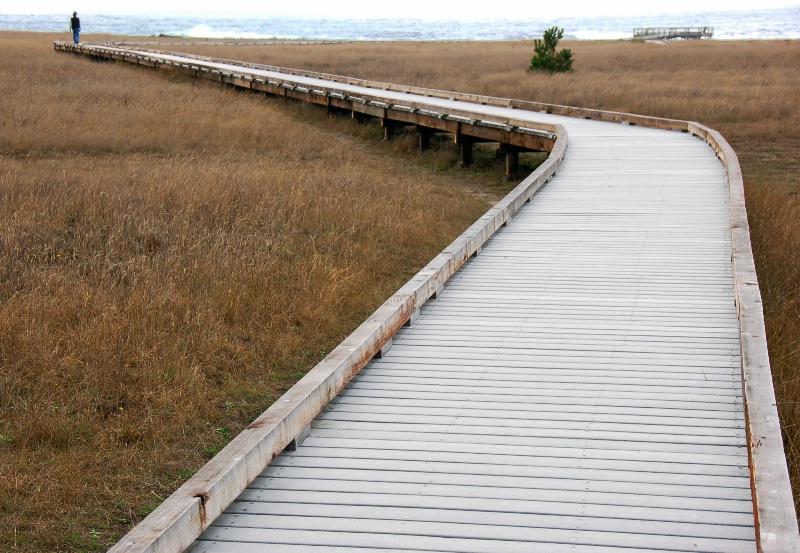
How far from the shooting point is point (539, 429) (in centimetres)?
438

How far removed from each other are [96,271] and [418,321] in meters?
2.92

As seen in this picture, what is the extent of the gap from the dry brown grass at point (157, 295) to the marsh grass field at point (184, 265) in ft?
0.06

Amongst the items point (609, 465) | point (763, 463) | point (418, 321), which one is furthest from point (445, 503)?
point (418, 321)

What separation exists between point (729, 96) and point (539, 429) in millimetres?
20325

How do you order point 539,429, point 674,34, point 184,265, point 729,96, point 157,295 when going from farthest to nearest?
point 674,34 < point 729,96 < point 184,265 < point 157,295 < point 539,429

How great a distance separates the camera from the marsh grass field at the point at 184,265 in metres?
4.61

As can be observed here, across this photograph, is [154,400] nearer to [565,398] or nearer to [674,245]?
[565,398]

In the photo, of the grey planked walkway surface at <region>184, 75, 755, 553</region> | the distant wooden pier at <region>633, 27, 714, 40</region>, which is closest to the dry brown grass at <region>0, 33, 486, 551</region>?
the grey planked walkway surface at <region>184, 75, 755, 553</region>

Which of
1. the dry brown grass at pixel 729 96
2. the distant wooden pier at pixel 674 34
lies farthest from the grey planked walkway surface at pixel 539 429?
the distant wooden pier at pixel 674 34

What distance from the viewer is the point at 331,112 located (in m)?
22.5

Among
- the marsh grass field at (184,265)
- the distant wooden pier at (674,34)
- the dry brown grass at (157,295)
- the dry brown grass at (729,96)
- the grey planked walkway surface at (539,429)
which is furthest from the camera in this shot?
the distant wooden pier at (674,34)

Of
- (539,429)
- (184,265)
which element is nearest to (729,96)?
(184,265)

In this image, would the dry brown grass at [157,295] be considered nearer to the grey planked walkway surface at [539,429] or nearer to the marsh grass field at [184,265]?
the marsh grass field at [184,265]

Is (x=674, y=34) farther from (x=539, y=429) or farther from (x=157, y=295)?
(x=539, y=429)
